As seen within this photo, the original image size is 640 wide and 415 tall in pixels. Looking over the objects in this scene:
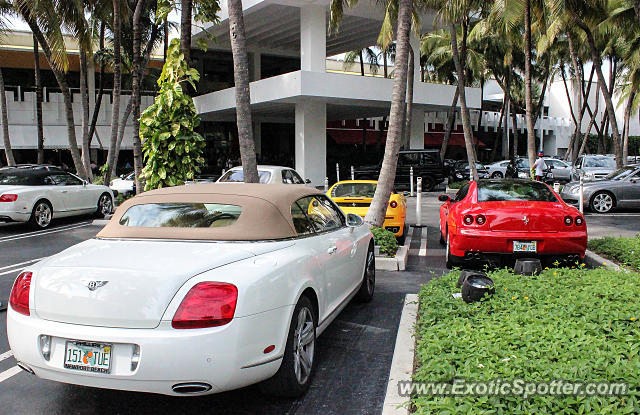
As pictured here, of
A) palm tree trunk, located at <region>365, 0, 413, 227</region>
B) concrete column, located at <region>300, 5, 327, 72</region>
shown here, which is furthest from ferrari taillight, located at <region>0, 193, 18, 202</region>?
concrete column, located at <region>300, 5, 327, 72</region>

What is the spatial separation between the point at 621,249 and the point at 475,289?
16.2 ft

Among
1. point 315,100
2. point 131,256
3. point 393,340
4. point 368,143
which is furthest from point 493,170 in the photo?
point 131,256

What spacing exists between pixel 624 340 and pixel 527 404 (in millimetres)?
1177

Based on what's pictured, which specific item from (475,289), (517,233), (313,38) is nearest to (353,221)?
(475,289)

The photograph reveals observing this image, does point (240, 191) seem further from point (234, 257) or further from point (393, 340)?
point (393, 340)

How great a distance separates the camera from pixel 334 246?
4.86 m

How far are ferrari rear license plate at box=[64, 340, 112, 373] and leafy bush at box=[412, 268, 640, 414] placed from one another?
6.13 feet

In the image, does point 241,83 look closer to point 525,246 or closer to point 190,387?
point 525,246

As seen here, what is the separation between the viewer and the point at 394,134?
31.3ft

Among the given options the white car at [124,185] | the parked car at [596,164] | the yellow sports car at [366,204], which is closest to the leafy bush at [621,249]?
the yellow sports car at [366,204]

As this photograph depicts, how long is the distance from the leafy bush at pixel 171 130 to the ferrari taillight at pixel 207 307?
27.2 feet

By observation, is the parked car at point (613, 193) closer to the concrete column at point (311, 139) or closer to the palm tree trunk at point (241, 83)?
the palm tree trunk at point (241, 83)

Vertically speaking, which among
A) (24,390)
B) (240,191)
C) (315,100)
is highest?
(315,100)

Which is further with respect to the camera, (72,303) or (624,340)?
(624,340)
